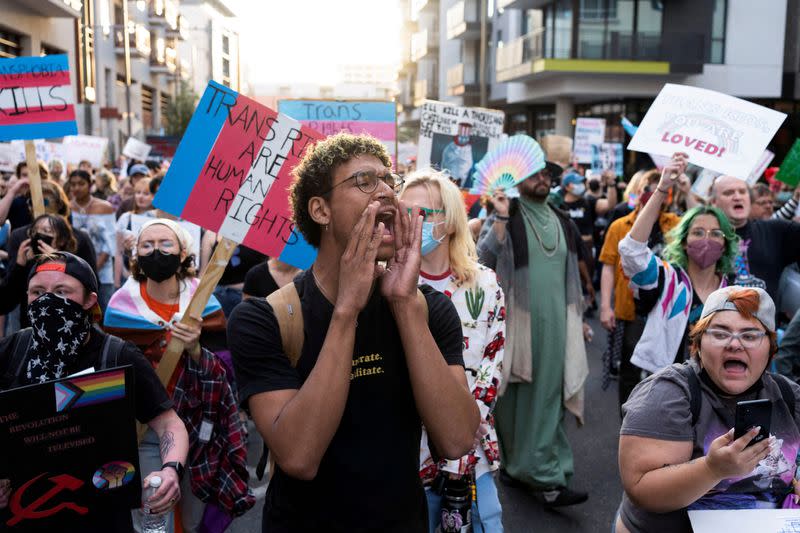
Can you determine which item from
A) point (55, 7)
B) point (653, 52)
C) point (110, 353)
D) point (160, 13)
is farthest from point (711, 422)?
point (160, 13)

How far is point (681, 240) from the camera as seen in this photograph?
4.43 meters

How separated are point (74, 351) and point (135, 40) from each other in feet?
130

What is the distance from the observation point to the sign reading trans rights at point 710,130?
4434mm

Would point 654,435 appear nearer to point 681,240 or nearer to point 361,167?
point 361,167

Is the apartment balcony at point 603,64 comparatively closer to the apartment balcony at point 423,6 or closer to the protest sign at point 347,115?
the protest sign at point 347,115

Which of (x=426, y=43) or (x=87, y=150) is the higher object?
(x=426, y=43)

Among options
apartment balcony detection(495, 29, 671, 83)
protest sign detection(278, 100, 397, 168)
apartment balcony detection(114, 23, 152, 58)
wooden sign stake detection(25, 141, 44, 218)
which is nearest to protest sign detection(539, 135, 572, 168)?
protest sign detection(278, 100, 397, 168)

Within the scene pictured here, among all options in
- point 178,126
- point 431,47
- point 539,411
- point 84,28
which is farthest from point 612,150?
point 431,47

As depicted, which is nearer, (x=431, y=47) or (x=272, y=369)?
(x=272, y=369)

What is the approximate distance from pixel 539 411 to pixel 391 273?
10.5 feet

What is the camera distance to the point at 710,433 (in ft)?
8.21

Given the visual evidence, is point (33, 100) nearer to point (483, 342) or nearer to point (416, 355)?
point (483, 342)

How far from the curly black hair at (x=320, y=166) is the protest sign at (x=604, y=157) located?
512 inches

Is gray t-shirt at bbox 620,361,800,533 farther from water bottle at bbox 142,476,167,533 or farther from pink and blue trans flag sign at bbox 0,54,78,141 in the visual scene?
pink and blue trans flag sign at bbox 0,54,78,141
